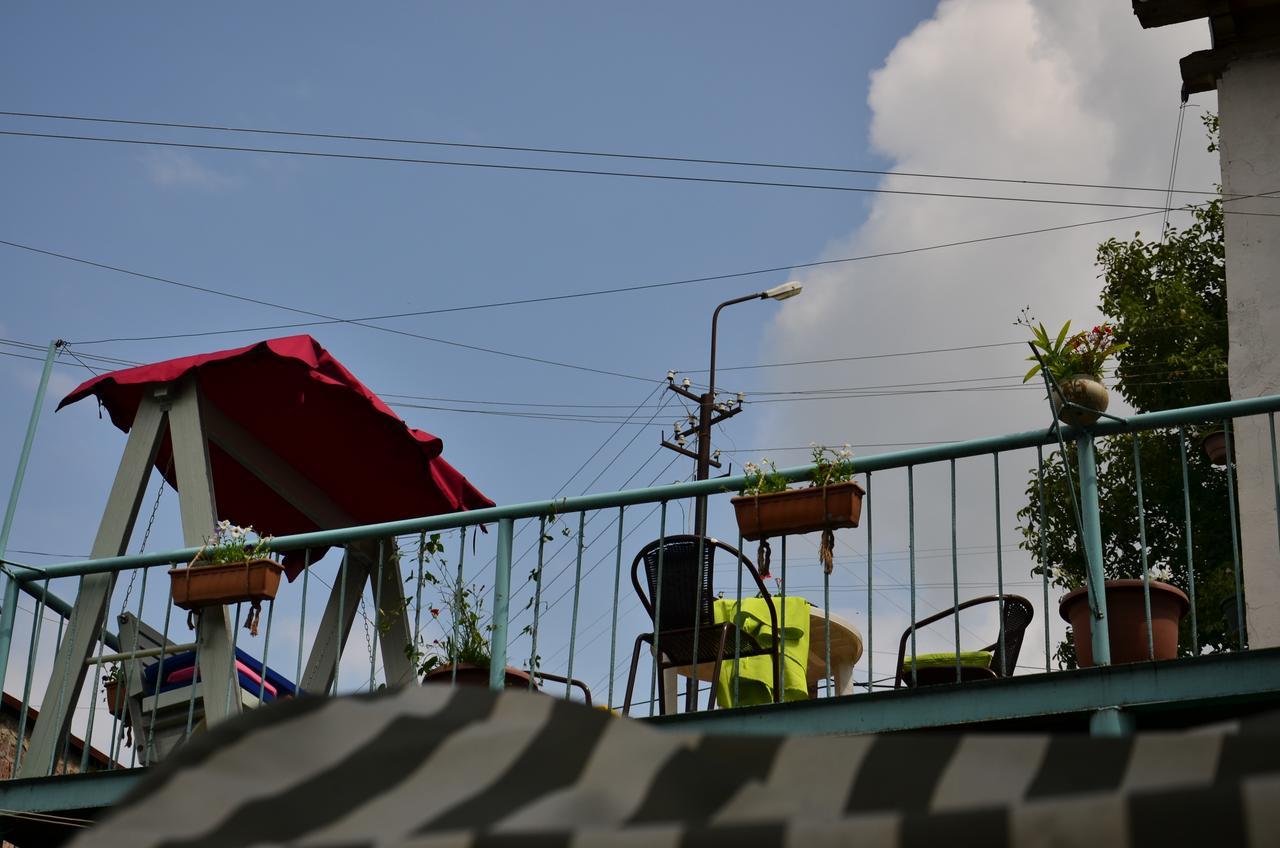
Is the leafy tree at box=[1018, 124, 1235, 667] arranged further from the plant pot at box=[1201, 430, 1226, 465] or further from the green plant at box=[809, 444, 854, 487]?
the green plant at box=[809, 444, 854, 487]

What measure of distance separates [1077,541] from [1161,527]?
211 cm

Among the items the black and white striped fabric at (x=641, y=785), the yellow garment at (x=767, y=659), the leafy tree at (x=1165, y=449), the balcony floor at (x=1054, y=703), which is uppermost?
the leafy tree at (x=1165, y=449)

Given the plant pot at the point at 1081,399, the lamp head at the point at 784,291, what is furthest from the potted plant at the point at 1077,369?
the lamp head at the point at 784,291

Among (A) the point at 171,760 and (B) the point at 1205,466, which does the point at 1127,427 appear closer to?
(A) the point at 171,760

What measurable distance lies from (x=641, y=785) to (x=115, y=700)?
6.18 metres

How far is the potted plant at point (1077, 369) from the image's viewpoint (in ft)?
16.3

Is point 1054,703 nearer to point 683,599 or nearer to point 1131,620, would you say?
point 1131,620

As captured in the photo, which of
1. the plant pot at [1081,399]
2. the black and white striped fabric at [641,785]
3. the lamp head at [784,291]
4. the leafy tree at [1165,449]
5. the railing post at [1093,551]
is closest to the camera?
the black and white striped fabric at [641,785]

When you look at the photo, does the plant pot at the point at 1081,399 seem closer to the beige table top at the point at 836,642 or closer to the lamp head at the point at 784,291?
the beige table top at the point at 836,642

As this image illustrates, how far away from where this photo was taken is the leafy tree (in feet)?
49.7

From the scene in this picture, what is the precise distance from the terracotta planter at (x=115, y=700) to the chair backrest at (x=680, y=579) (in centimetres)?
258

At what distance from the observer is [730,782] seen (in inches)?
55.6

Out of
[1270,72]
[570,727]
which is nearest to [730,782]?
[570,727]

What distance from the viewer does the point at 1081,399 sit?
16.3 ft
